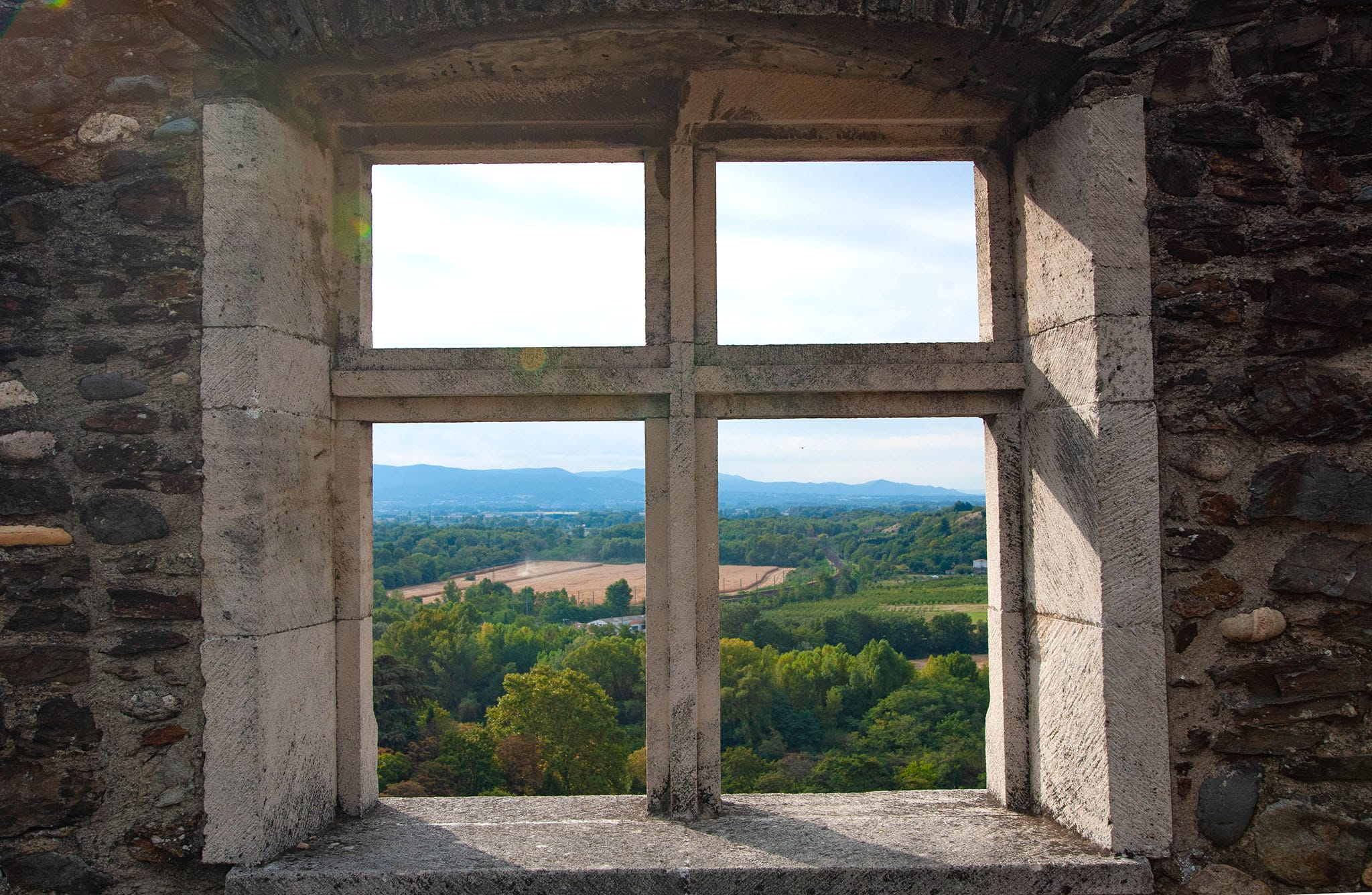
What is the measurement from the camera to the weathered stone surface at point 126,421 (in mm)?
2090

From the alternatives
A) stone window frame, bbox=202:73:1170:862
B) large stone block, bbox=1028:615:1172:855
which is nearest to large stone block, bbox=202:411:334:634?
stone window frame, bbox=202:73:1170:862

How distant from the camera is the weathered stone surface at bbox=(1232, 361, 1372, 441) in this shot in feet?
6.73

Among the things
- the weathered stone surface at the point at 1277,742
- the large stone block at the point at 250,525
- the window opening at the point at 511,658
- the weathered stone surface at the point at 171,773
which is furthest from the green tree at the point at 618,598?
the weathered stone surface at the point at 1277,742

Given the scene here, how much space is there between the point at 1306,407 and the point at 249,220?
2729 mm

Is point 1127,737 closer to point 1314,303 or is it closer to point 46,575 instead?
point 1314,303

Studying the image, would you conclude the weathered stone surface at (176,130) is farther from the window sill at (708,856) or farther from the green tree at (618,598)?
the green tree at (618,598)

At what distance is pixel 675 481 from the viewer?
2.27 metres

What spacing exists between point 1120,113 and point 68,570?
2927 mm

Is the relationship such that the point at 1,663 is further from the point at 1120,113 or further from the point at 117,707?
the point at 1120,113

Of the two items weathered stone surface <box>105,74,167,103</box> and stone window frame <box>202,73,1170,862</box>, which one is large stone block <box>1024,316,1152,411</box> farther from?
weathered stone surface <box>105,74,167,103</box>

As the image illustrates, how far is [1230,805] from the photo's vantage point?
2.04 m

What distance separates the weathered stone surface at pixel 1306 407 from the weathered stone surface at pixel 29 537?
3006 millimetres

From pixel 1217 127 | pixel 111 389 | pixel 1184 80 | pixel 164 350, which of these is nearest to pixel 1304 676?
pixel 1217 127

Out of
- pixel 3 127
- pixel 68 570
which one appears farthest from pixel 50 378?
pixel 3 127
